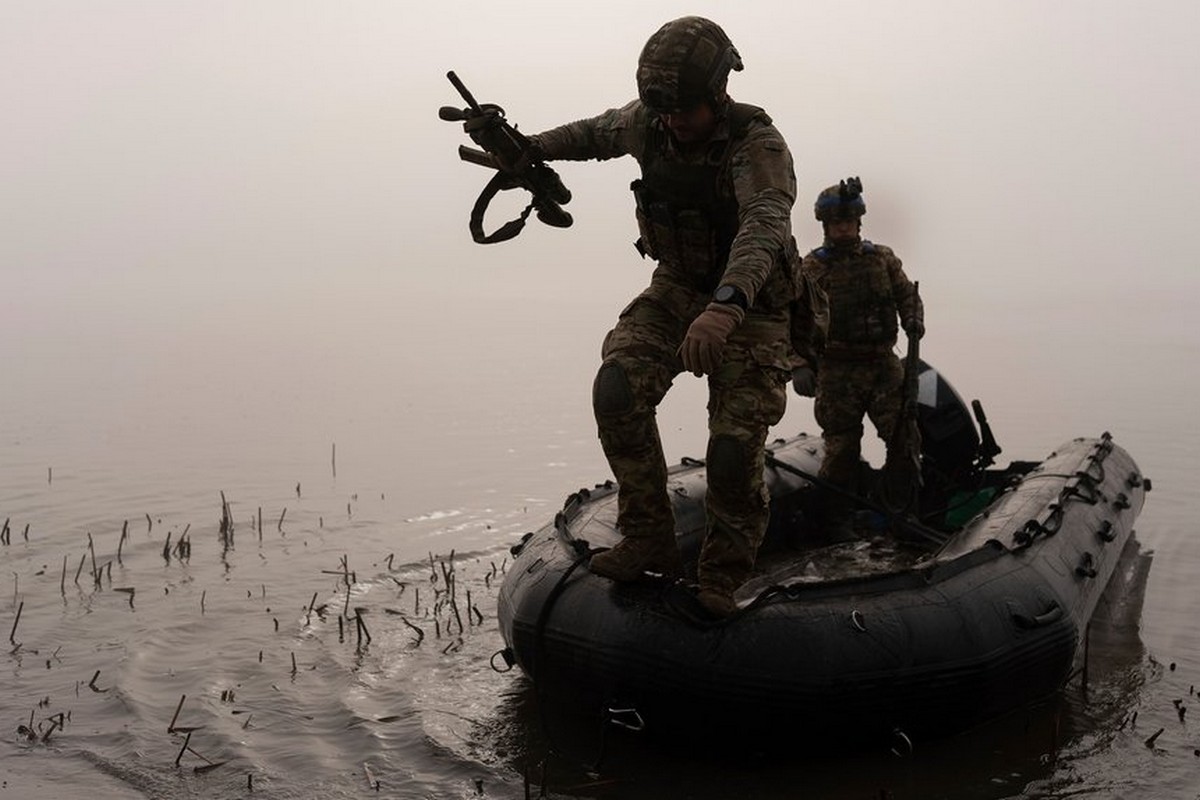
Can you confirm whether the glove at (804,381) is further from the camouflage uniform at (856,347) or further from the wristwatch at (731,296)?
the wristwatch at (731,296)

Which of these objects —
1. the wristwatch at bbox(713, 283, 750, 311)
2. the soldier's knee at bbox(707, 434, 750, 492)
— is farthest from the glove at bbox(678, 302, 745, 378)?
the soldier's knee at bbox(707, 434, 750, 492)

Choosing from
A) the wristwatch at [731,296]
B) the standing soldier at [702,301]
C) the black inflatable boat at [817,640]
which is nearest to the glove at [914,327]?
the black inflatable boat at [817,640]

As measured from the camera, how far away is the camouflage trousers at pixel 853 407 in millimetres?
8836

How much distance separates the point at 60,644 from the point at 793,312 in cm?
422

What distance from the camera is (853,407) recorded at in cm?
884

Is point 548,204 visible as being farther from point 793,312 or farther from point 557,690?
point 557,690

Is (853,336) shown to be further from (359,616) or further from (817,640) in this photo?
(817,640)

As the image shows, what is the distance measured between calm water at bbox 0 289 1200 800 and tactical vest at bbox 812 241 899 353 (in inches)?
89.0

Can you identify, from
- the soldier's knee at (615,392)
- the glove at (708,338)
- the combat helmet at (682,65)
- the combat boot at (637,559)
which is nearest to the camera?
the glove at (708,338)

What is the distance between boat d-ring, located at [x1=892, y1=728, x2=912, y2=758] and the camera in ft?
16.7

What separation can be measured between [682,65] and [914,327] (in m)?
3.99

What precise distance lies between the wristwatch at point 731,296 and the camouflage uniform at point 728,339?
335 mm

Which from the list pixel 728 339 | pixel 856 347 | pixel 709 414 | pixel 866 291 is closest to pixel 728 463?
pixel 709 414

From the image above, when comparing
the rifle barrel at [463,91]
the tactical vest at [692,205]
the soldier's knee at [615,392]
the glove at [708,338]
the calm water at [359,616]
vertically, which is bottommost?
the calm water at [359,616]
